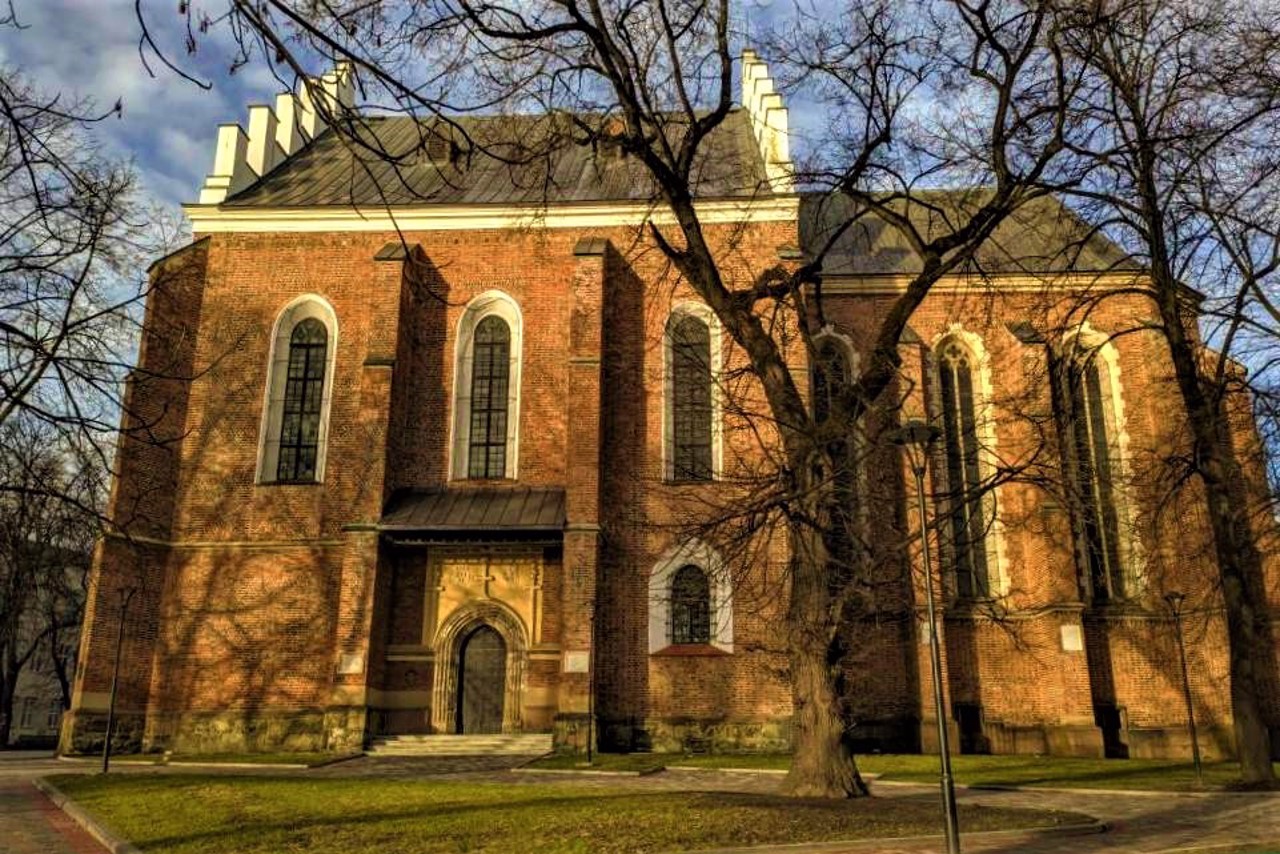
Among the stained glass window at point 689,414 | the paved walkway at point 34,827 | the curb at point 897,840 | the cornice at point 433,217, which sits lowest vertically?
the paved walkway at point 34,827

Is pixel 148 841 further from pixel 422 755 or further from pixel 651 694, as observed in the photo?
pixel 651 694

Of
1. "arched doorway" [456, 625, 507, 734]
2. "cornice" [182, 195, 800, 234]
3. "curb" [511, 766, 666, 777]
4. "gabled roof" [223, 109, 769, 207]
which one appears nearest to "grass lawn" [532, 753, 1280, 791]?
"curb" [511, 766, 666, 777]

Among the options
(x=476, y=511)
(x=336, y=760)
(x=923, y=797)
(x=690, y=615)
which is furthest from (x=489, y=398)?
A: (x=923, y=797)

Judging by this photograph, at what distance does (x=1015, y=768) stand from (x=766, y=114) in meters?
15.8

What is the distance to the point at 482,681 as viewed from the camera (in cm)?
2012

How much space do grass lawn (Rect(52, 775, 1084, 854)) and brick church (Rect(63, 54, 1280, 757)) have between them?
22.4ft

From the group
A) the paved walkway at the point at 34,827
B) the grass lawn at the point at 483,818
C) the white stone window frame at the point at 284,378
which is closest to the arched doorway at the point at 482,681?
the white stone window frame at the point at 284,378

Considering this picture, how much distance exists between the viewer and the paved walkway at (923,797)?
8.56 m

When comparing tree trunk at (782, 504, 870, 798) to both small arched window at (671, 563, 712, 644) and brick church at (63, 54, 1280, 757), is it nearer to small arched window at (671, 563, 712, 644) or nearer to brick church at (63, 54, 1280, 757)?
brick church at (63, 54, 1280, 757)

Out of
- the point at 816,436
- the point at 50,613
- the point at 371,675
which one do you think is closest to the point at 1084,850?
the point at 816,436

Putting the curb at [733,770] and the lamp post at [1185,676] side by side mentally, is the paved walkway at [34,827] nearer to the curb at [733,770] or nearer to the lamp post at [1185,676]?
the curb at [733,770]

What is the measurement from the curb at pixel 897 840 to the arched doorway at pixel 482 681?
12.3m

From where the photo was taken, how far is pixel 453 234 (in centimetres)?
2256

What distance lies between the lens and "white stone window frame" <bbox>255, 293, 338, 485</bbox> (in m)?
21.4
